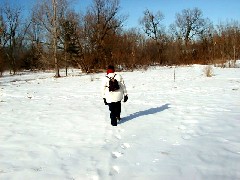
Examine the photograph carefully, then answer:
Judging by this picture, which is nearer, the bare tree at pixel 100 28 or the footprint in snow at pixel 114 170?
the footprint in snow at pixel 114 170

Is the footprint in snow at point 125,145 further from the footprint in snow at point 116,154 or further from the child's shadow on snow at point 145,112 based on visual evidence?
the child's shadow on snow at point 145,112

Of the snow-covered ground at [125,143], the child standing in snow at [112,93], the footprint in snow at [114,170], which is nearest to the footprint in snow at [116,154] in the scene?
the snow-covered ground at [125,143]

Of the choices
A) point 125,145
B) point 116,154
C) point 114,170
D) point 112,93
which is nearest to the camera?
point 114,170

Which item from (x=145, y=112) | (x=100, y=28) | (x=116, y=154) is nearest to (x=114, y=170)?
(x=116, y=154)

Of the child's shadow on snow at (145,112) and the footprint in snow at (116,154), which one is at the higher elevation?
the child's shadow on snow at (145,112)

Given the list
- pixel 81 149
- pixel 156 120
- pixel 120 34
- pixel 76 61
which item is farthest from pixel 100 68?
pixel 81 149

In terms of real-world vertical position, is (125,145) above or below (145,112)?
below

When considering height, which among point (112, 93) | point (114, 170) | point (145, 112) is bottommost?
point (114, 170)

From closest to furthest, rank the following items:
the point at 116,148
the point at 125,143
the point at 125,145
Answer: the point at 116,148
the point at 125,145
the point at 125,143

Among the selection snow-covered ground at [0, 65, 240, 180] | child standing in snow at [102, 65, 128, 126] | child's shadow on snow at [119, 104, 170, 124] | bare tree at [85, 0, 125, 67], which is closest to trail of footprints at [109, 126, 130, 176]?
snow-covered ground at [0, 65, 240, 180]

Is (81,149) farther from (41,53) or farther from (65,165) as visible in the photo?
(41,53)

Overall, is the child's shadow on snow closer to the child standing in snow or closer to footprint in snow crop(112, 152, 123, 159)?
the child standing in snow

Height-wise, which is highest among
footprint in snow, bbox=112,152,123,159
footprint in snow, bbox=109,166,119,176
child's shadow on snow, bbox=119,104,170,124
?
child's shadow on snow, bbox=119,104,170,124

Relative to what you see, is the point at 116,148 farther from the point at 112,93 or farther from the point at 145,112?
the point at 145,112
